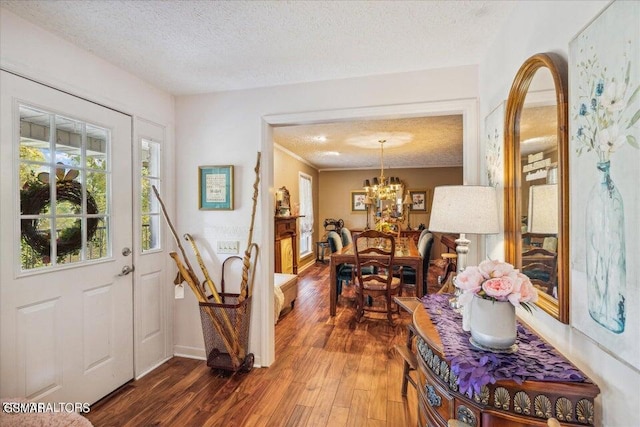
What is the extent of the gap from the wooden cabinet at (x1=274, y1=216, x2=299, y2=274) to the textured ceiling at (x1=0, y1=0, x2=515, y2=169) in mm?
2855

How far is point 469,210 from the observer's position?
55.8 inches

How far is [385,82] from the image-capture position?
2219mm

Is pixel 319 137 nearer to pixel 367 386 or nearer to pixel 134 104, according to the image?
pixel 134 104

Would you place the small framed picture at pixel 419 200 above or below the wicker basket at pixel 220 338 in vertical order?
above

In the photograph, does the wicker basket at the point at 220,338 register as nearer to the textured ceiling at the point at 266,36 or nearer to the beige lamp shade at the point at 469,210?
the beige lamp shade at the point at 469,210

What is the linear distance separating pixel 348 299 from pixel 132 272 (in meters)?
2.86

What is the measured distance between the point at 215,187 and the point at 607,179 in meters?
2.41

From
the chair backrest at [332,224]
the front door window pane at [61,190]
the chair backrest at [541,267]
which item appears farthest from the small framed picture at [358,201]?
the chair backrest at [541,267]

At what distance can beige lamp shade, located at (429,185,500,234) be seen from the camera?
141 cm

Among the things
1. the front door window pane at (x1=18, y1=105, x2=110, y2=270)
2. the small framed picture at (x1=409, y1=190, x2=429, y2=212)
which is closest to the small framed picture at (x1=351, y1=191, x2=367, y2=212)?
the small framed picture at (x1=409, y1=190, x2=429, y2=212)

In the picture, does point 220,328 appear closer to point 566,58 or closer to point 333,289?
point 333,289

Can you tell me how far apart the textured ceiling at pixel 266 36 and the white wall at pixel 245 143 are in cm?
10

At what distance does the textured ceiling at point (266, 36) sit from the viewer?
4.90ft

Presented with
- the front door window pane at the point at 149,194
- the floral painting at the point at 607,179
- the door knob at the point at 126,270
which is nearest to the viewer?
the floral painting at the point at 607,179
